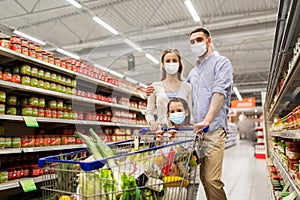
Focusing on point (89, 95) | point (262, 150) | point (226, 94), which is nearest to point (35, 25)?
point (89, 95)

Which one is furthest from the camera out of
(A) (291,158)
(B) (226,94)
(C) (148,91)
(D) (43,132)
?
(D) (43,132)

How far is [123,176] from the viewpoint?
114cm

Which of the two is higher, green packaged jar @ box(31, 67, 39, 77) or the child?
green packaged jar @ box(31, 67, 39, 77)

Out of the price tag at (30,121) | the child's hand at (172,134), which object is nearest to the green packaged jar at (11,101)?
the price tag at (30,121)

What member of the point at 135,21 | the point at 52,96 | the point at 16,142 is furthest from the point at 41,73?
the point at 135,21

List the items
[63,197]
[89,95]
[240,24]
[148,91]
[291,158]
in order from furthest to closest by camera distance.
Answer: [240,24]
[89,95]
[291,158]
[148,91]
[63,197]

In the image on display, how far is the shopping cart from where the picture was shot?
1.06m

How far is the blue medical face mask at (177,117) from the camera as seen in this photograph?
184cm

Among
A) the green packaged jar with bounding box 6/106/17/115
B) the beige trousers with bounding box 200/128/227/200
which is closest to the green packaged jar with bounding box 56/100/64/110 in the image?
the green packaged jar with bounding box 6/106/17/115

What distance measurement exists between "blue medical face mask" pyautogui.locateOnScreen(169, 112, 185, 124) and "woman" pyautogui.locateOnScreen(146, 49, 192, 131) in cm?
11

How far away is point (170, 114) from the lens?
6.11 feet

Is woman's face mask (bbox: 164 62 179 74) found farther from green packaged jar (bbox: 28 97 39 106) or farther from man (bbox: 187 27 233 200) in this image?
green packaged jar (bbox: 28 97 39 106)

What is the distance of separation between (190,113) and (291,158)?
3.45 ft

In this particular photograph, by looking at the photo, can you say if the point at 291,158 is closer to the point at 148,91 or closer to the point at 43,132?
the point at 148,91
